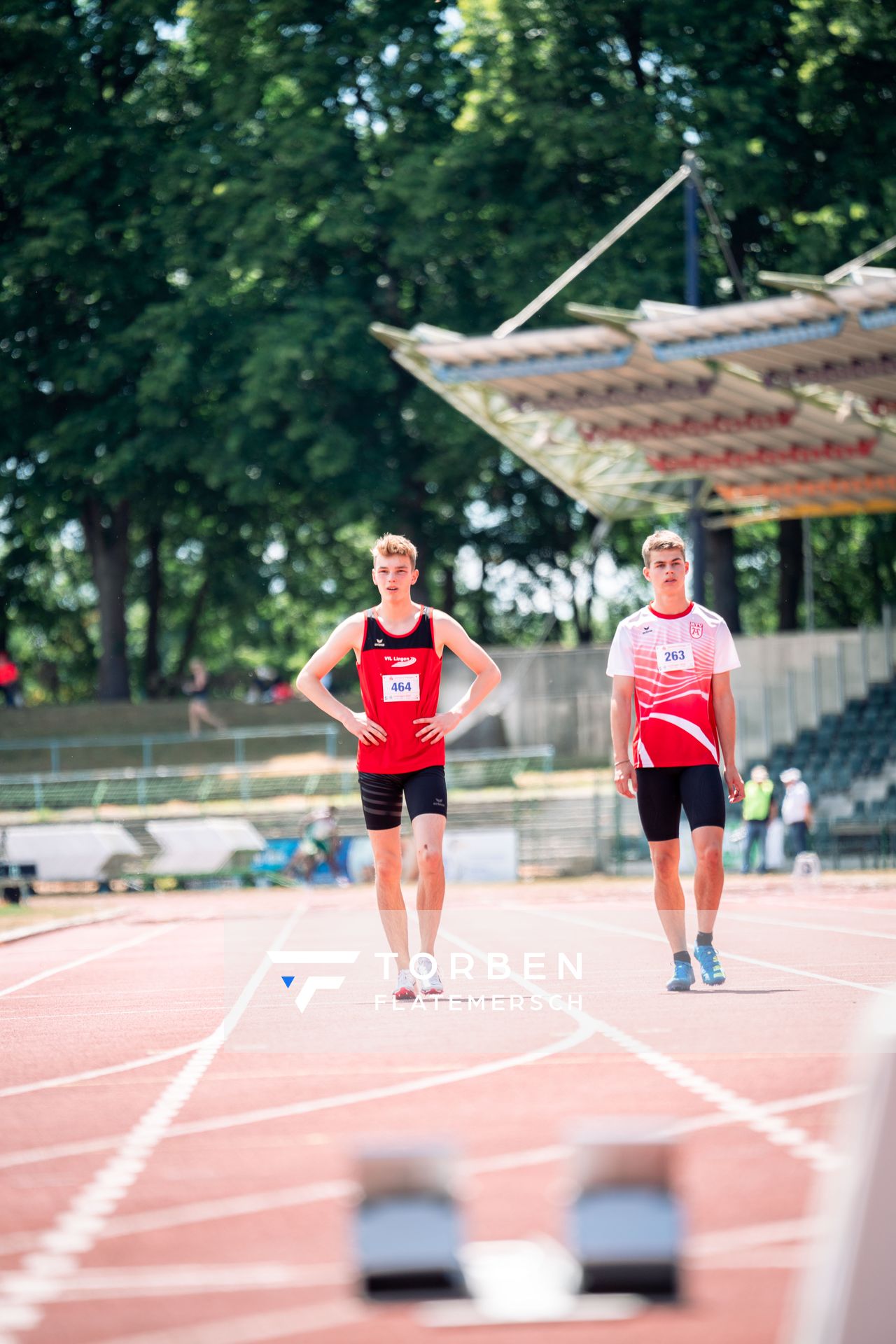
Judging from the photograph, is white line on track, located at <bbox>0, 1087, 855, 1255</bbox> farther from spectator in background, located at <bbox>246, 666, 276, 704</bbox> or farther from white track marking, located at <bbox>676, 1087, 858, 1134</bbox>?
spectator in background, located at <bbox>246, 666, 276, 704</bbox>

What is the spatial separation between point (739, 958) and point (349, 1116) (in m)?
5.75

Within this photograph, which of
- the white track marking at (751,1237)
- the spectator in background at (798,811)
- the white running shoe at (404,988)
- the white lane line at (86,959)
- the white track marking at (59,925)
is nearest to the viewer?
the white track marking at (751,1237)

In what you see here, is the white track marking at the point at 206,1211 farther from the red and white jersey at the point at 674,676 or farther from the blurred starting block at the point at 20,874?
the blurred starting block at the point at 20,874

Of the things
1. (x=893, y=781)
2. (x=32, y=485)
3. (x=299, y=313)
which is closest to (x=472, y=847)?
(x=893, y=781)

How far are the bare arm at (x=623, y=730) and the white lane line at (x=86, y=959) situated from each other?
162 inches

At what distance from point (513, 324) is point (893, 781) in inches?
404

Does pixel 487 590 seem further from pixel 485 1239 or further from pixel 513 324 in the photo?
pixel 485 1239

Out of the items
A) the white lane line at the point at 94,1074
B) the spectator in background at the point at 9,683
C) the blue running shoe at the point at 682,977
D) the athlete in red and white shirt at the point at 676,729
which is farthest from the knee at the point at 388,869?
the spectator in background at the point at 9,683

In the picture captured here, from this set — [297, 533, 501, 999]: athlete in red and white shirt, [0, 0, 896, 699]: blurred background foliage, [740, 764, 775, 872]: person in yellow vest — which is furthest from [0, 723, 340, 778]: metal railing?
[297, 533, 501, 999]: athlete in red and white shirt

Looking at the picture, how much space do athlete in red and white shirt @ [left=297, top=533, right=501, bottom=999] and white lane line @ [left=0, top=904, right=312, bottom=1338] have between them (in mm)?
2050

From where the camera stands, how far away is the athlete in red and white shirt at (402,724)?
28.9ft

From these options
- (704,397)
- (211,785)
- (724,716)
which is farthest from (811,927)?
(211,785)

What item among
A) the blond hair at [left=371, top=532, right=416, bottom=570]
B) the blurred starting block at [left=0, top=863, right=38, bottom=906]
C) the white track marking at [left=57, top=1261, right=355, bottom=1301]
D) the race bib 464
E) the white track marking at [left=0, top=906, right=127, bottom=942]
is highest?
the blond hair at [left=371, top=532, right=416, bottom=570]

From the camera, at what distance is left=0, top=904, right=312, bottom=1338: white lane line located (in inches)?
147
